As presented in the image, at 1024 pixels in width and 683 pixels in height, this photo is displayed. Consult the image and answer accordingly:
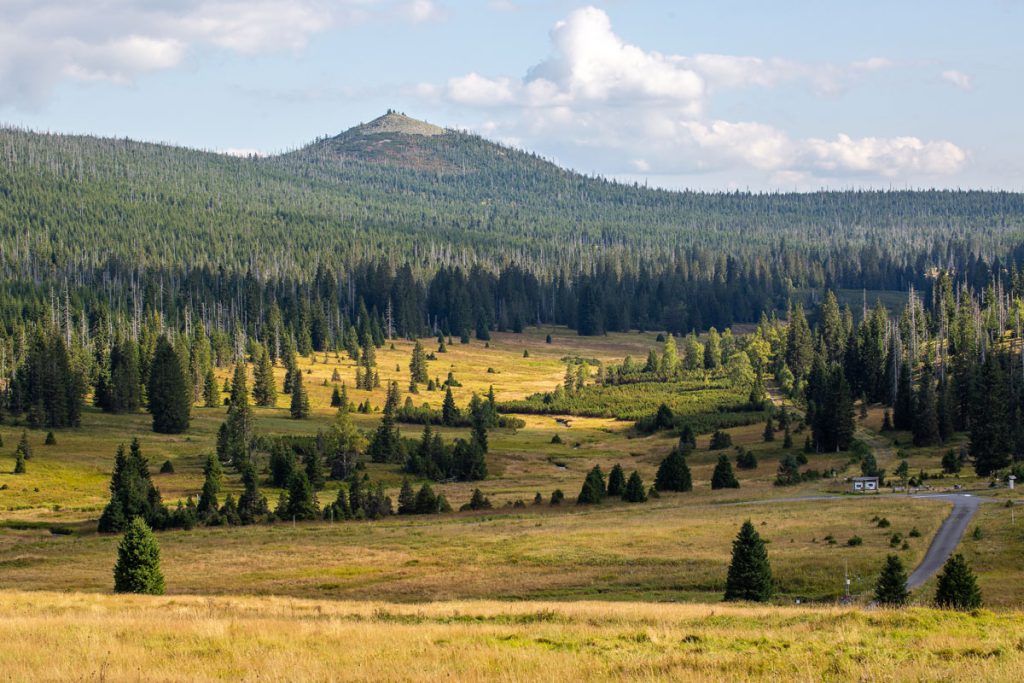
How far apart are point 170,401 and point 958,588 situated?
112m

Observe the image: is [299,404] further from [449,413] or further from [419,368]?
[419,368]

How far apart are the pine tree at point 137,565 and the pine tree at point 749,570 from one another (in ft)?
78.1

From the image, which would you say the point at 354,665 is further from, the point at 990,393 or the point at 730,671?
the point at 990,393

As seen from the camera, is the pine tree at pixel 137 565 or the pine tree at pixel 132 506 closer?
the pine tree at pixel 137 565

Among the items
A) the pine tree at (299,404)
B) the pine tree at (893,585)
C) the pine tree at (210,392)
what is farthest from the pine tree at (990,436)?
the pine tree at (210,392)

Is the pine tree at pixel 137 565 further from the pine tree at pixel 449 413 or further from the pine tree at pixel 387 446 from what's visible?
the pine tree at pixel 449 413

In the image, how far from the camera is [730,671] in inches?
776

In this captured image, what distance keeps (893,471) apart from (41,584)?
70.5 metres

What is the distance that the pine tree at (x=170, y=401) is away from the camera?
132 m

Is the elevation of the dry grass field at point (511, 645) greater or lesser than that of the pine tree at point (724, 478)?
greater

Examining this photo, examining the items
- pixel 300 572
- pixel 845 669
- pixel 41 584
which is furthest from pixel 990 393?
pixel 845 669

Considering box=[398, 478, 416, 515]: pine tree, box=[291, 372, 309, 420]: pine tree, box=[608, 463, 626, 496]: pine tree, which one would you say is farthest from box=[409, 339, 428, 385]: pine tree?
box=[398, 478, 416, 515]: pine tree

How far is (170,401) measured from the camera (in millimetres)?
131375

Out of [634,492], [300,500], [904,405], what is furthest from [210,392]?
[904,405]
